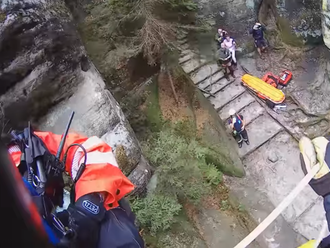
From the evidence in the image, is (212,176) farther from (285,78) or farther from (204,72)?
(285,78)

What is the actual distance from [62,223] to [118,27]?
6885 mm

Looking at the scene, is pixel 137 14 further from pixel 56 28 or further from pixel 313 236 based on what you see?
pixel 313 236

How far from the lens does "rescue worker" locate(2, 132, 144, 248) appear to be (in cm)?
193

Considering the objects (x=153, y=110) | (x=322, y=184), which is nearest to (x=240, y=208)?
(x=153, y=110)

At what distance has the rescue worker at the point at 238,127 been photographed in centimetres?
1021

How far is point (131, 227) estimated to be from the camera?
7.45 feet

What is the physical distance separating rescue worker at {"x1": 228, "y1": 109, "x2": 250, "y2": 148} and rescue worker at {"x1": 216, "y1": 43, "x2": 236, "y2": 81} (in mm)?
1701

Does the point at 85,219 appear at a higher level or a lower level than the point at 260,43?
higher

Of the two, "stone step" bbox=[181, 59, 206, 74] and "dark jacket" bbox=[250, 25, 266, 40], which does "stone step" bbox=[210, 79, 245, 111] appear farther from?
"dark jacket" bbox=[250, 25, 266, 40]

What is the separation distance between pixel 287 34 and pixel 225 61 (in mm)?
2326

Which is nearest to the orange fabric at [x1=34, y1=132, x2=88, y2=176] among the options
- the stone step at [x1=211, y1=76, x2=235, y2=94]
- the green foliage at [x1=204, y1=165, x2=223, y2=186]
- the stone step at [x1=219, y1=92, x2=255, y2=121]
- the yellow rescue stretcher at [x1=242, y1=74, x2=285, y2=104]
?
the green foliage at [x1=204, y1=165, x2=223, y2=186]

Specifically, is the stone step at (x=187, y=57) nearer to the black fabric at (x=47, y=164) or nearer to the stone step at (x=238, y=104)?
the stone step at (x=238, y=104)

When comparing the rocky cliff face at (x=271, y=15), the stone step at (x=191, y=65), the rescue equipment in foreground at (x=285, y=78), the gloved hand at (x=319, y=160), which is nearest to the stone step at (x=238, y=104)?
the rescue equipment in foreground at (x=285, y=78)

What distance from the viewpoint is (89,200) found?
2.14 metres
